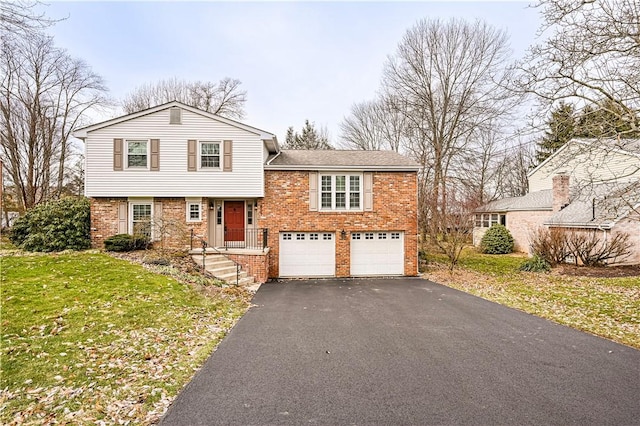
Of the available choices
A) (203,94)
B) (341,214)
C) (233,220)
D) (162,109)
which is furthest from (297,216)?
(203,94)

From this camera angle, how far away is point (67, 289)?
7418mm

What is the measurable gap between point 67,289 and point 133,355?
3783 millimetres

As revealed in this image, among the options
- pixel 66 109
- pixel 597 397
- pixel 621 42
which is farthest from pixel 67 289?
pixel 66 109

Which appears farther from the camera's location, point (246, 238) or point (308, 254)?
point (246, 238)

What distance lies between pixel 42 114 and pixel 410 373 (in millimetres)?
27174

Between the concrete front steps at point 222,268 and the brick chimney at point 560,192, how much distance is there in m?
18.1

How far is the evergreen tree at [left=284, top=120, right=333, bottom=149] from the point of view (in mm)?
32781

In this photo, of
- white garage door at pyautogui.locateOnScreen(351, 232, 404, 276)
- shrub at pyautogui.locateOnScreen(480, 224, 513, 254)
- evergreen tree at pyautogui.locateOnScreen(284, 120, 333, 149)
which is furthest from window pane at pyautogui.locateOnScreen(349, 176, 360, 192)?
evergreen tree at pyautogui.locateOnScreen(284, 120, 333, 149)

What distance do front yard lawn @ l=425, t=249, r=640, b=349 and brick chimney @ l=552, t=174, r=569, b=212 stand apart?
5661 millimetres

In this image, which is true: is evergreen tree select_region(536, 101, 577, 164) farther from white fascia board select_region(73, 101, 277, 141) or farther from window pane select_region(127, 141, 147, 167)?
window pane select_region(127, 141, 147, 167)

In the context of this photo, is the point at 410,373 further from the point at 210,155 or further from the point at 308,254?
the point at 210,155

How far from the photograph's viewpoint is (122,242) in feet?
40.9

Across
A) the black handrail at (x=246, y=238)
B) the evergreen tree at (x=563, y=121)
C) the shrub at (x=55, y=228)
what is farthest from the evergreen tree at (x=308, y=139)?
the evergreen tree at (x=563, y=121)

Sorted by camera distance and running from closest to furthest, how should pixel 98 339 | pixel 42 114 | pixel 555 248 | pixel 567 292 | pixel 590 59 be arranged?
1. pixel 98 339
2. pixel 590 59
3. pixel 567 292
4. pixel 555 248
5. pixel 42 114
